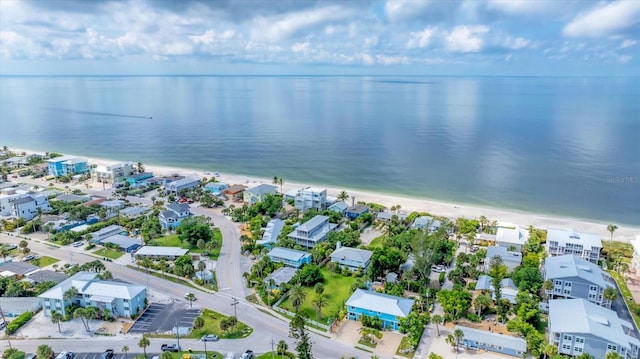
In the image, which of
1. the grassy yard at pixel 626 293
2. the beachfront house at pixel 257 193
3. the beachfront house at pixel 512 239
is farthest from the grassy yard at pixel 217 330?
the grassy yard at pixel 626 293

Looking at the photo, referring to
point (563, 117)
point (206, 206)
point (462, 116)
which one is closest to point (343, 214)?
point (206, 206)

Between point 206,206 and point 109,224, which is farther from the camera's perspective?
point 206,206

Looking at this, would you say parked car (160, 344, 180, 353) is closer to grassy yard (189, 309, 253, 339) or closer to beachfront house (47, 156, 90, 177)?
grassy yard (189, 309, 253, 339)

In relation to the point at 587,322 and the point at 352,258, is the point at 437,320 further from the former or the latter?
the point at 352,258

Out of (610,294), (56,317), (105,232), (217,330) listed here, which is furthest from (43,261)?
(610,294)

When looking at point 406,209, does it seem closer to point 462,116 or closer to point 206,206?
point 206,206

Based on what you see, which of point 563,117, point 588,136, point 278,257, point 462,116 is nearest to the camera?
point 278,257

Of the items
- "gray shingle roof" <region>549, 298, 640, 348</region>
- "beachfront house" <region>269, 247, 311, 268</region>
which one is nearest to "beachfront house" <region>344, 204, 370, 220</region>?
"beachfront house" <region>269, 247, 311, 268</region>
